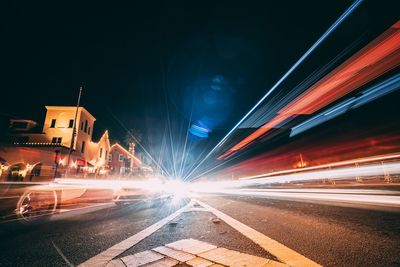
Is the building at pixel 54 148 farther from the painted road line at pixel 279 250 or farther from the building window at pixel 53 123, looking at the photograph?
the painted road line at pixel 279 250

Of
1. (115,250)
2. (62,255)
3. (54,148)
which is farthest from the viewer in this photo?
(54,148)

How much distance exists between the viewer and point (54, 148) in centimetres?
2797

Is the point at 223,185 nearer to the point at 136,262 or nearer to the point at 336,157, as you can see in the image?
the point at 336,157

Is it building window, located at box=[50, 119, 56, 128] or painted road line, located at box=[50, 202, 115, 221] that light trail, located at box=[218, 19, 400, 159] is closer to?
painted road line, located at box=[50, 202, 115, 221]

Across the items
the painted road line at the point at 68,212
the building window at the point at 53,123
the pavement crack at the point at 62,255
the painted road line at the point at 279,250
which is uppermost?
the building window at the point at 53,123

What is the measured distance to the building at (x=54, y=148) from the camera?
71.8ft

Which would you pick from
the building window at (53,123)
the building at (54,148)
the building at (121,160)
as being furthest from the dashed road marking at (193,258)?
the building at (121,160)

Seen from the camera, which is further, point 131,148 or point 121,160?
point 131,148

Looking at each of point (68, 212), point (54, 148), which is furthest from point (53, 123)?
point (68, 212)

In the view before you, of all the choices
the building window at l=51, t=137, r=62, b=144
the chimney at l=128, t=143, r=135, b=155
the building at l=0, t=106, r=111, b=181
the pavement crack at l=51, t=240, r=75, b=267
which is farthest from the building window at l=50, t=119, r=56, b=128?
the pavement crack at l=51, t=240, r=75, b=267

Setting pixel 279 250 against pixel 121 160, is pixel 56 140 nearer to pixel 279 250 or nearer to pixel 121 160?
pixel 121 160

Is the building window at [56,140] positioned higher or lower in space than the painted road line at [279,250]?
higher

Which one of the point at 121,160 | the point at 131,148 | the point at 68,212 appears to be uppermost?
the point at 131,148

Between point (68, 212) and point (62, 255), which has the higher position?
point (68, 212)
